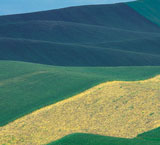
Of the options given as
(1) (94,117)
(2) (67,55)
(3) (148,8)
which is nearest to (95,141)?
(1) (94,117)

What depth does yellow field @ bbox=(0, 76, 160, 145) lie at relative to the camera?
85.6 feet

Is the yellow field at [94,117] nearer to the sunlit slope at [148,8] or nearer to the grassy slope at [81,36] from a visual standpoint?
the grassy slope at [81,36]

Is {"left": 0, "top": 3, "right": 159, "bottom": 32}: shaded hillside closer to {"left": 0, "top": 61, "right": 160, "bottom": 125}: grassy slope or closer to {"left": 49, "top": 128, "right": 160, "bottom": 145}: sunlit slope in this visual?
{"left": 0, "top": 61, "right": 160, "bottom": 125}: grassy slope

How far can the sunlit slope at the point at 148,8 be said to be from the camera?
11906 centimetres

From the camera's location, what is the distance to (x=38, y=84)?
39.5m

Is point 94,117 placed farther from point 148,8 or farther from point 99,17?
point 148,8

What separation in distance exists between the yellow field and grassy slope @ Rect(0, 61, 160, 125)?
7.37 ft

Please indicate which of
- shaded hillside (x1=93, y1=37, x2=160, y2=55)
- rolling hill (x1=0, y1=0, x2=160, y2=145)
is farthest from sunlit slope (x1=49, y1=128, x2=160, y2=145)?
shaded hillside (x1=93, y1=37, x2=160, y2=55)

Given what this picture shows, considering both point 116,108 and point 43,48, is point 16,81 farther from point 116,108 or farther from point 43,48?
point 43,48

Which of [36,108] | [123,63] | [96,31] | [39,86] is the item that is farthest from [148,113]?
[96,31]

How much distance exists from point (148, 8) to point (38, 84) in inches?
3634

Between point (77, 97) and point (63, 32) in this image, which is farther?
point (63, 32)

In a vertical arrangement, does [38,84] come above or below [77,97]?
below

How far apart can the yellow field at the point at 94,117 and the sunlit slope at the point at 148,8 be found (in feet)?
292
